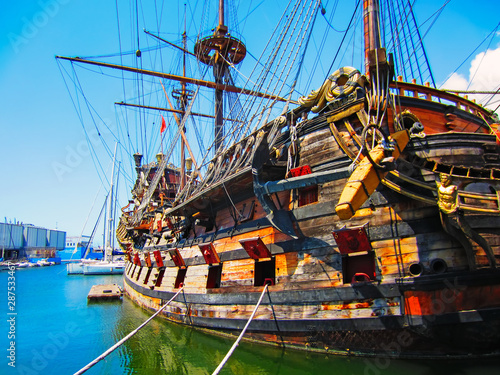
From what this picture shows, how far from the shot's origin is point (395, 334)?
6793 millimetres

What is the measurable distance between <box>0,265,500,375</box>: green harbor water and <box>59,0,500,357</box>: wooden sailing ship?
0.31m

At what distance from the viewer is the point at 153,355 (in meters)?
9.50

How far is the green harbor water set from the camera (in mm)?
6859

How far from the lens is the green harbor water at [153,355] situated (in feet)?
22.5

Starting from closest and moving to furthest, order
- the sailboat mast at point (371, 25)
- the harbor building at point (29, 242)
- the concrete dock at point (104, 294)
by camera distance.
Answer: the sailboat mast at point (371, 25) → the concrete dock at point (104, 294) → the harbor building at point (29, 242)

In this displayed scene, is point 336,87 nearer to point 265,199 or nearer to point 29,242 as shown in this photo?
point 265,199

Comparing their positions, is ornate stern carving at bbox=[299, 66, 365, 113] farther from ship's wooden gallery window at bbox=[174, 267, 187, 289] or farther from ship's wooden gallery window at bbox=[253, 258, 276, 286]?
ship's wooden gallery window at bbox=[174, 267, 187, 289]

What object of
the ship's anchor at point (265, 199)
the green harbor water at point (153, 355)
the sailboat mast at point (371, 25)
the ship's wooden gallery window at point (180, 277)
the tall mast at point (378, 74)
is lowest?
the green harbor water at point (153, 355)

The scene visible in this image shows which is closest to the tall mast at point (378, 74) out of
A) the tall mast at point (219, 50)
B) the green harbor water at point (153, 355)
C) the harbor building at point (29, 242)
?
the green harbor water at point (153, 355)

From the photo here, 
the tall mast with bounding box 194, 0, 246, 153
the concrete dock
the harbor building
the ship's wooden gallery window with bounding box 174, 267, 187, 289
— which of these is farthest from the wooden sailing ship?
the harbor building

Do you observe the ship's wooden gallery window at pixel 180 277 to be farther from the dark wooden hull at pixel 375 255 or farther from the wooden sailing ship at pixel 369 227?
the dark wooden hull at pixel 375 255

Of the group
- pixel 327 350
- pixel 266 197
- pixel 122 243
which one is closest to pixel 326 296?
pixel 327 350

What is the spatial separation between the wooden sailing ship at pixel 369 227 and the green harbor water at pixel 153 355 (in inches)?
12.2

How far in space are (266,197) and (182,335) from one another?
5.70 meters
